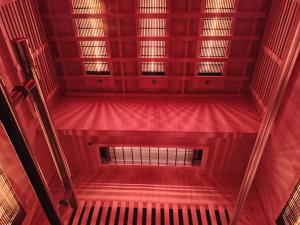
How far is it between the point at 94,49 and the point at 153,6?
5.67ft

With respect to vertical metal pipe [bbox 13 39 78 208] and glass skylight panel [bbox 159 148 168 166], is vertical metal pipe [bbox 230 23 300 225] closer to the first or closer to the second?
glass skylight panel [bbox 159 148 168 166]

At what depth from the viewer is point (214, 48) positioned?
6004 mm

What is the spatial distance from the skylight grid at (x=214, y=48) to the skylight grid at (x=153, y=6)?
1228 millimetres

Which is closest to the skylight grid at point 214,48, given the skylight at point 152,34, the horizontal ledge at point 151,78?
the horizontal ledge at point 151,78

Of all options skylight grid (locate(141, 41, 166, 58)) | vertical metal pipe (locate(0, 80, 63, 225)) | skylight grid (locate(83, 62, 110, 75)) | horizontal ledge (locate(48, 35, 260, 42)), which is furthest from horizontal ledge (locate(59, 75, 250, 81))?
vertical metal pipe (locate(0, 80, 63, 225))

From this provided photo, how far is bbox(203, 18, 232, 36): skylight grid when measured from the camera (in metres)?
5.64

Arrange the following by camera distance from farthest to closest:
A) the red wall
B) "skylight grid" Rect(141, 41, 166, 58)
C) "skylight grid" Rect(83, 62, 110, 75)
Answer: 1. "skylight grid" Rect(83, 62, 110, 75)
2. "skylight grid" Rect(141, 41, 166, 58)
3. the red wall

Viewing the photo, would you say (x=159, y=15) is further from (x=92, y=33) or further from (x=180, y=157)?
(x=180, y=157)

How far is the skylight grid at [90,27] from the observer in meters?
5.74

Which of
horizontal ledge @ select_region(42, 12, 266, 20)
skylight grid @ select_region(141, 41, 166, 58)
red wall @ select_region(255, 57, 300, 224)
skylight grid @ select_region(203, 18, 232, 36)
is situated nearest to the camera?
red wall @ select_region(255, 57, 300, 224)

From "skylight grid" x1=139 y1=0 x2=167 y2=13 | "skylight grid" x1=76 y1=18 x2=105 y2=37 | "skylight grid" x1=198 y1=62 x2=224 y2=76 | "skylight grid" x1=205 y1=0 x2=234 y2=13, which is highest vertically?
"skylight grid" x1=139 y1=0 x2=167 y2=13

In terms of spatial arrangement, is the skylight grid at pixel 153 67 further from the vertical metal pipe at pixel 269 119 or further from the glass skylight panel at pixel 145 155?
the vertical metal pipe at pixel 269 119

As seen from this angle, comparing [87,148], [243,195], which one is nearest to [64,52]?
[87,148]

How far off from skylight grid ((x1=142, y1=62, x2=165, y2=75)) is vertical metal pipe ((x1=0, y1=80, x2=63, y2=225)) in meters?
4.16
